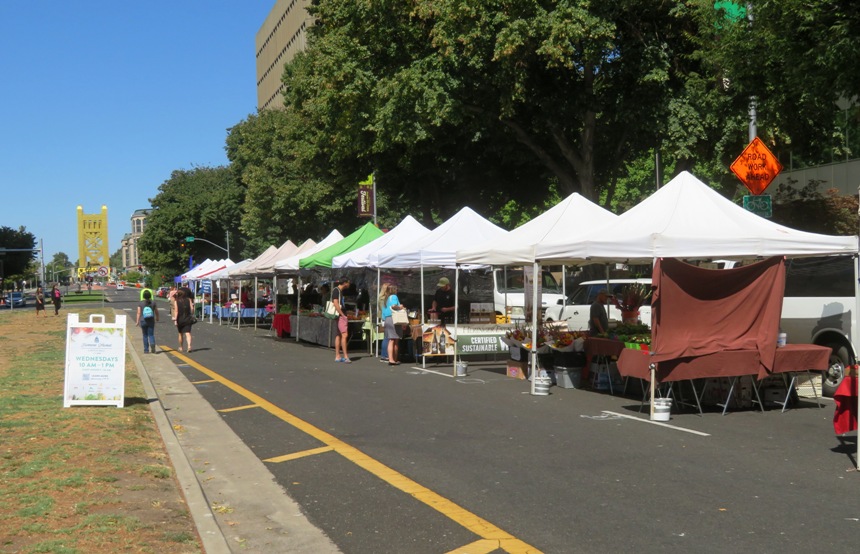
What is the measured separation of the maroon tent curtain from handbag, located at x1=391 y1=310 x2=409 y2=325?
340 inches

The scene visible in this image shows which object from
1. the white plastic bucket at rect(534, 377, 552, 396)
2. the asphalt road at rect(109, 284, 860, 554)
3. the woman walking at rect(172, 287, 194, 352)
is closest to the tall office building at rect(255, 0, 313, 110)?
the woman walking at rect(172, 287, 194, 352)

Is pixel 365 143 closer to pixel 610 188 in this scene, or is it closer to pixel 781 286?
pixel 610 188

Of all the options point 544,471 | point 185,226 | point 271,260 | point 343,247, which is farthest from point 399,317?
point 185,226

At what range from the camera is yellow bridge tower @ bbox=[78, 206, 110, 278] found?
232 ft

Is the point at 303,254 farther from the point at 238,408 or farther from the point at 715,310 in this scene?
the point at 715,310

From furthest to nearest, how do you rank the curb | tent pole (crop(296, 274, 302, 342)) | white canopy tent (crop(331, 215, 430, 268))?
tent pole (crop(296, 274, 302, 342)) → white canopy tent (crop(331, 215, 430, 268)) → the curb

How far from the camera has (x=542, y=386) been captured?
1433 cm

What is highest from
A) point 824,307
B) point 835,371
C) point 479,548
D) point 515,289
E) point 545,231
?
point 545,231

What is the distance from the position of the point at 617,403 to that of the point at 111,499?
314 inches

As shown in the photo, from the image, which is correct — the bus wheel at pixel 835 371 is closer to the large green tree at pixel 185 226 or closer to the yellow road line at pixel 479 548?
the yellow road line at pixel 479 548

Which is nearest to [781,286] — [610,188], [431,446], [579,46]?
[431,446]

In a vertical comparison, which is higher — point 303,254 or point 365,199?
point 365,199

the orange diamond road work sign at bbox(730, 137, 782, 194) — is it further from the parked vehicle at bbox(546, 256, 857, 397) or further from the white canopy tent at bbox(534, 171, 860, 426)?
the white canopy tent at bbox(534, 171, 860, 426)

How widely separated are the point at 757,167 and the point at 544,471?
31.2 feet
